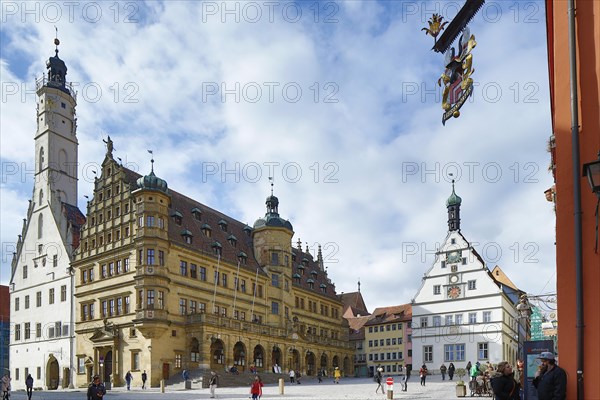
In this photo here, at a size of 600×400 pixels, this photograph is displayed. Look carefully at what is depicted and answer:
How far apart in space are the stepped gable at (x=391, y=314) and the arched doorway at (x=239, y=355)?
2645 cm

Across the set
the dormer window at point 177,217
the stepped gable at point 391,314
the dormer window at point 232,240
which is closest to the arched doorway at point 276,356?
the dormer window at point 232,240

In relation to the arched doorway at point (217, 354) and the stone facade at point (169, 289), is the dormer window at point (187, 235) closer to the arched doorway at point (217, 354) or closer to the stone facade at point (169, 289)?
the stone facade at point (169, 289)

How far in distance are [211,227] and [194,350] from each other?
42.1 ft

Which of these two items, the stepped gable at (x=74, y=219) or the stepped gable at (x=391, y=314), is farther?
the stepped gable at (x=391, y=314)

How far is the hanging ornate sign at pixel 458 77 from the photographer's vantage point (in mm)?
7714

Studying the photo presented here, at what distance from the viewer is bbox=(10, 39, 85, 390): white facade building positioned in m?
55.7

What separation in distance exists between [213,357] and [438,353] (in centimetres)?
2255

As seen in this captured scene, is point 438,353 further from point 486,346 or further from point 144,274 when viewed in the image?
point 144,274

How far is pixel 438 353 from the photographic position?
60.5 meters

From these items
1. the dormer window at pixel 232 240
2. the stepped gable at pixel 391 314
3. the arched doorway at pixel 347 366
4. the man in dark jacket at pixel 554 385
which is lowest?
the arched doorway at pixel 347 366

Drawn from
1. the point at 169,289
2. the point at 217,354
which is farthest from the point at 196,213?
the point at 217,354

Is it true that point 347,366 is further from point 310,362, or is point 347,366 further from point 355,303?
point 355,303

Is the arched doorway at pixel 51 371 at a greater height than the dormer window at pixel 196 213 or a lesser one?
lesser

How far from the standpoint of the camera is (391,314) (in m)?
78.4
